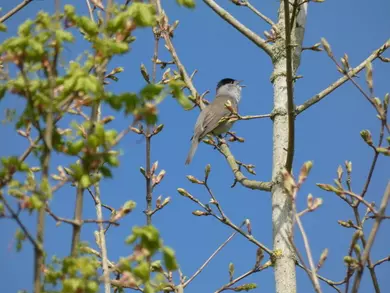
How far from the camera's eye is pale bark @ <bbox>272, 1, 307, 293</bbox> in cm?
506

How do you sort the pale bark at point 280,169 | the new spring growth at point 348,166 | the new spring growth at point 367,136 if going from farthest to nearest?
the pale bark at point 280,169 < the new spring growth at point 348,166 < the new spring growth at point 367,136

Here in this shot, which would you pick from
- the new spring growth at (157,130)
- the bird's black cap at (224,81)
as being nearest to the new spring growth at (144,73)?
the new spring growth at (157,130)

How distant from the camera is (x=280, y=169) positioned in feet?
17.4

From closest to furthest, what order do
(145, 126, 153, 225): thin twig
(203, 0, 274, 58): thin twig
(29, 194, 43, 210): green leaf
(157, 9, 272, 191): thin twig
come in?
1. (29, 194, 43, 210): green leaf
2. (145, 126, 153, 225): thin twig
3. (157, 9, 272, 191): thin twig
4. (203, 0, 274, 58): thin twig

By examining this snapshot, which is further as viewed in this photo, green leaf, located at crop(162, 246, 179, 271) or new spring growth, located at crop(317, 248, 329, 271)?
new spring growth, located at crop(317, 248, 329, 271)

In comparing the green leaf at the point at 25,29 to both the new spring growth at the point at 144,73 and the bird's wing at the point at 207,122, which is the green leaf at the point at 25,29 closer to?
the new spring growth at the point at 144,73

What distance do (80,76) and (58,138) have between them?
1.10ft

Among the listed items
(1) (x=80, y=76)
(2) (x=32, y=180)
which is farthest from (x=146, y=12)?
(2) (x=32, y=180)

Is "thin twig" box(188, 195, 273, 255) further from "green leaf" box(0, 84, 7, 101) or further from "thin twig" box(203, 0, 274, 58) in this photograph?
"green leaf" box(0, 84, 7, 101)

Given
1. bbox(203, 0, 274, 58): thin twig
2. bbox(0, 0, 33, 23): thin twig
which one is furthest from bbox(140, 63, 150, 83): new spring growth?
bbox(0, 0, 33, 23): thin twig

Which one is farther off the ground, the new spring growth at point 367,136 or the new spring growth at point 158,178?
the new spring growth at point 158,178

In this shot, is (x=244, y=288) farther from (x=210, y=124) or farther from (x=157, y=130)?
(x=210, y=124)

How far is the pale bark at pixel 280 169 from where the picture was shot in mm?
5062

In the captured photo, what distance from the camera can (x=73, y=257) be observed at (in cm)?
236
